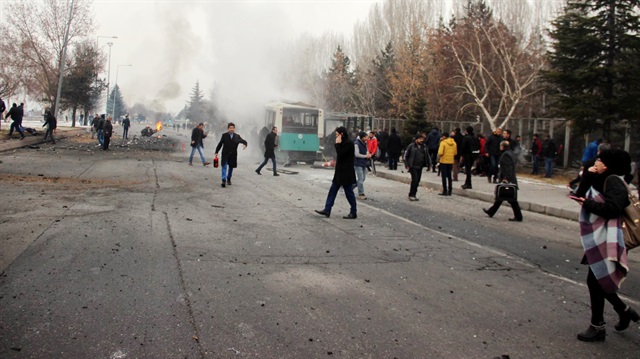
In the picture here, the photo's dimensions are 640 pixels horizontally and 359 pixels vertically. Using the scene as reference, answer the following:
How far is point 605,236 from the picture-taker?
4.00 meters

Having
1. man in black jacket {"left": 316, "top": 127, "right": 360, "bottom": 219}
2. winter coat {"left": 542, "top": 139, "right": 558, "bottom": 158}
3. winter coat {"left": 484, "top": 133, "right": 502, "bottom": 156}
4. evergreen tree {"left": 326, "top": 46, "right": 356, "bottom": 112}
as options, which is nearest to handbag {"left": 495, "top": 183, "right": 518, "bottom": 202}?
man in black jacket {"left": 316, "top": 127, "right": 360, "bottom": 219}

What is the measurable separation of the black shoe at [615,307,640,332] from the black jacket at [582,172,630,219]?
827 mm

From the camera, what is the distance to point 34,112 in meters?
107

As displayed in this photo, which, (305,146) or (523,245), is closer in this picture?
(523,245)

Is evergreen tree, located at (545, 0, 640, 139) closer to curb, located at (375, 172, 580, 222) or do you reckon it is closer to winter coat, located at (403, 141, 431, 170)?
curb, located at (375, 172, 580, 222)

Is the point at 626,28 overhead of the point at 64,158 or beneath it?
overhead

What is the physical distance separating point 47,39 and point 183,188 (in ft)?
102

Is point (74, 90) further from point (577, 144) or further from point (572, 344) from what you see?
point (572, 344)

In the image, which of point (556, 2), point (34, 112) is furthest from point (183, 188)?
point (34, 112)

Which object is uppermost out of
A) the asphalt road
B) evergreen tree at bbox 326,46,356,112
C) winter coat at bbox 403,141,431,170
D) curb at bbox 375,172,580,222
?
evergreen tree at bbox 326,46,356,112

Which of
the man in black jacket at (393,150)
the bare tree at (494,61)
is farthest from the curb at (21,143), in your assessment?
the bare tree at (494,61)

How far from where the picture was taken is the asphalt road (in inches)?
145

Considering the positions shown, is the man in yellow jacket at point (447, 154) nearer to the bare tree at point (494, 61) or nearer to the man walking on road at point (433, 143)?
the man walking on road at point (433, 143)

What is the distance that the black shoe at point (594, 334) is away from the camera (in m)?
3.98
